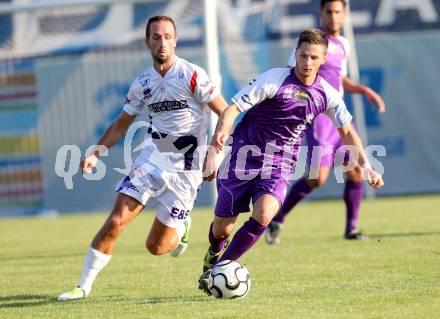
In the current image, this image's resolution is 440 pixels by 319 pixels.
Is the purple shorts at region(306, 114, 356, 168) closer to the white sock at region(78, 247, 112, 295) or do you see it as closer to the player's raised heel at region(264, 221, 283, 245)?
the player's raised heel at region(264, 221, 283, 245)

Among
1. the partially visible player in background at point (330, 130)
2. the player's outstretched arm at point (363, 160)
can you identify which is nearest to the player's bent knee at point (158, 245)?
the player's outstretched arm at point (363, 160)

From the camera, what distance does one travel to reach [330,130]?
10070mm

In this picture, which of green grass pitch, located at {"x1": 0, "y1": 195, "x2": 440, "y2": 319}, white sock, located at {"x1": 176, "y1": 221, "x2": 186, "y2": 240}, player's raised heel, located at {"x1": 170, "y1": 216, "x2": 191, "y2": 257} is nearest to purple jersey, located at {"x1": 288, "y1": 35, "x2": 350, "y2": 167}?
green grass pitch, located at {"x1": 0, "y1": 195, "x2": 440, "y2": 319}

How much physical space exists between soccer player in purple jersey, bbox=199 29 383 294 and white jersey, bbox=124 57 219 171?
0.36 metres

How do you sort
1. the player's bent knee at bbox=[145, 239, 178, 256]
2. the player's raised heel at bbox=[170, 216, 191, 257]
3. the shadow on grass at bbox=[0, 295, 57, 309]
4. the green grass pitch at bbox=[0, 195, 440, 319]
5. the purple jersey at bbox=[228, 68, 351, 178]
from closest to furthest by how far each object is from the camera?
the green grass pitch at bbox=[0, 195, 440, 319], the shadow on grass at bbox=[0, 295, 57, 309], the purple jersey at bbox=[228, 68, 351, 178], the player's bent knee at bbox=[145, 239, 178, 256], the player's raised heel at bbox=[170, 216, 191, 257]

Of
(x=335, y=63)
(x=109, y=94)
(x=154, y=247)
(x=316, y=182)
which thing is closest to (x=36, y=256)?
(x=154, y=247)

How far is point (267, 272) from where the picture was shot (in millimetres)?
7949

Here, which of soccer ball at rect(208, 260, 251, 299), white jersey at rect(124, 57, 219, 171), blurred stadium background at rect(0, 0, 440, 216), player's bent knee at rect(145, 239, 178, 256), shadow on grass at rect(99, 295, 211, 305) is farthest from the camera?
blurred stadium background at rect(0, 0, 440, 216)

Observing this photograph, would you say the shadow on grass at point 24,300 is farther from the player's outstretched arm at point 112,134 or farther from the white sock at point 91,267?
the player's outstretched arm at point 112,134

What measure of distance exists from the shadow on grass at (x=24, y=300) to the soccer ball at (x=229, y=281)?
119cm

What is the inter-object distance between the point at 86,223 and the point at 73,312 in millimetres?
8586

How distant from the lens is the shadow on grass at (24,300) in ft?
21.7

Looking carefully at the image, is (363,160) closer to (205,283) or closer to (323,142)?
(205,283)

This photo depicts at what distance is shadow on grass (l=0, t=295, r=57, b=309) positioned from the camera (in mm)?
6620
